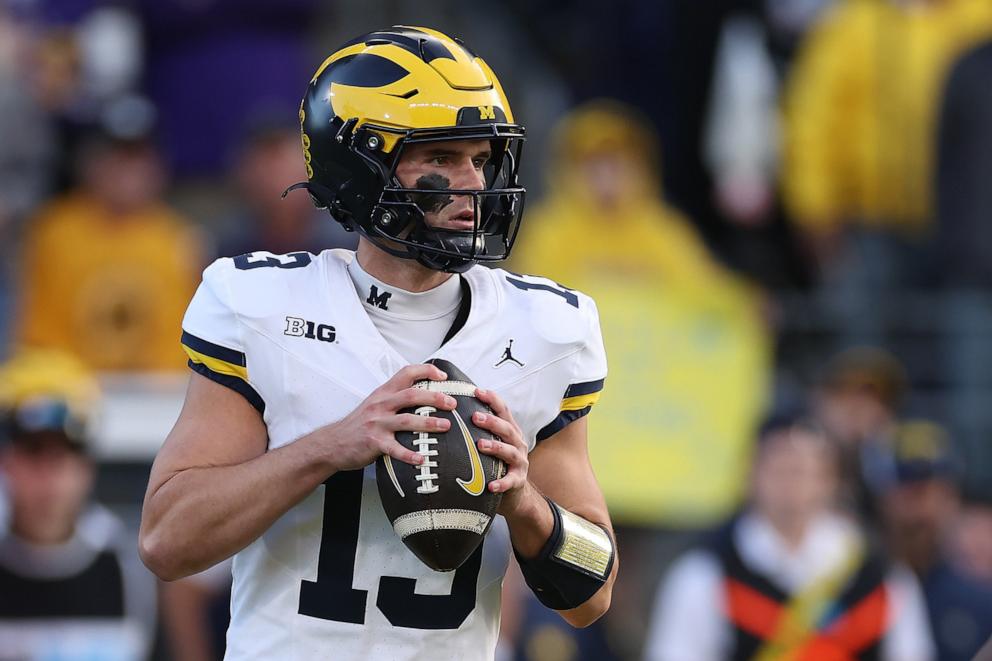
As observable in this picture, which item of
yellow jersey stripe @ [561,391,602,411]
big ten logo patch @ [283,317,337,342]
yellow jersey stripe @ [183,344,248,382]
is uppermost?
big ten logo patch @ [283,317,337,342]

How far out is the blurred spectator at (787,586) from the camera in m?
6.20

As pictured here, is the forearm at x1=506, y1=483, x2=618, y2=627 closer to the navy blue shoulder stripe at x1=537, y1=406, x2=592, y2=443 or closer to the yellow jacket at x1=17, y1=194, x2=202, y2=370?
the navy blue shoulder stripe at x1=537, y1=406, x2=592, y2=443

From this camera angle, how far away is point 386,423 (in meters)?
2.94

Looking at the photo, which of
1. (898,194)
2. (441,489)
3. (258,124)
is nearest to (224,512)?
(441,489)

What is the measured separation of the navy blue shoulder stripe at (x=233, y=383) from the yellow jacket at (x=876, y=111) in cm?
545

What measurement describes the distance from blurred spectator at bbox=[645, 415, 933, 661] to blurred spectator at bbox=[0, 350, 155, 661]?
1.87 m

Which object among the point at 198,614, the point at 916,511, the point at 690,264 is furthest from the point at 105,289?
the point at 916,511

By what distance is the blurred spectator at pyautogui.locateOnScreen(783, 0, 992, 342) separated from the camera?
26.7 feet

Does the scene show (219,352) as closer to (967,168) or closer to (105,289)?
(105,289)

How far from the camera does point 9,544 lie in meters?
6.05

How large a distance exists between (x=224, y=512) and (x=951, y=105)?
5.46m

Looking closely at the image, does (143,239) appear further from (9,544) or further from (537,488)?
(537,488)

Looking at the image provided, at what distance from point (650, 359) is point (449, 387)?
4664 mm

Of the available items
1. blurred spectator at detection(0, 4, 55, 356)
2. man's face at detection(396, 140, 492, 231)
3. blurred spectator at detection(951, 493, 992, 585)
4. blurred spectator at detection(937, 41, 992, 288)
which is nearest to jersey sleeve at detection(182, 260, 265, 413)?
man's face at detection(396, 140, 492, 231)
